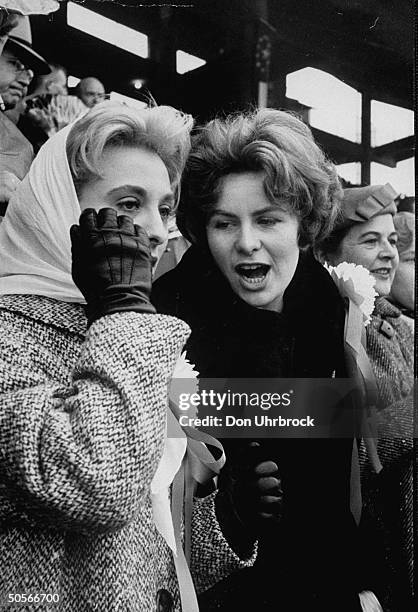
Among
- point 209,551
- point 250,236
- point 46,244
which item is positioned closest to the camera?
point 46,244

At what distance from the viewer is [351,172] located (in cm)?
248

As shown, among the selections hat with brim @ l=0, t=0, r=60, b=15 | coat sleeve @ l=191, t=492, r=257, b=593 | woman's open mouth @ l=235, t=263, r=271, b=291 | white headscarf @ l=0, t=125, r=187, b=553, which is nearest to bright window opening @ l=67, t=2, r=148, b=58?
hat with brim @ l=0, t=0, r=60, b=15

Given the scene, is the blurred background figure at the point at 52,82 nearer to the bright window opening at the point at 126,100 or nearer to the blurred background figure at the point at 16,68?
the blurred background figure at the point at 16,68

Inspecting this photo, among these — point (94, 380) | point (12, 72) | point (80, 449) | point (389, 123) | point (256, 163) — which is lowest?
point (80, 449)

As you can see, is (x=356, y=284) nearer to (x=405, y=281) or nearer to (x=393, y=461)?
(x=405, y=281)

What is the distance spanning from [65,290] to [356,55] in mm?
1284

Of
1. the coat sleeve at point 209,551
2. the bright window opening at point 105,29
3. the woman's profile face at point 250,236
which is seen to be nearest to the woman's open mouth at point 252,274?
the woman's profile face at point 250,236

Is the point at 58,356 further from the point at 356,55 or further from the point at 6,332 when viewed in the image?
the point at 356,55

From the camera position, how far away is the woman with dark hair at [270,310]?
234 cm

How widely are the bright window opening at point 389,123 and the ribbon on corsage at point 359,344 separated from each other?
454 millimetres

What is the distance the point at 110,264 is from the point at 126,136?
493 mm

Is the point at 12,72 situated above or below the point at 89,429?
above

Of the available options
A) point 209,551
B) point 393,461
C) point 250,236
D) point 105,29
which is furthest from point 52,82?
point 393,461

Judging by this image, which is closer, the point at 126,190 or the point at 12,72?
the point at 126,190
